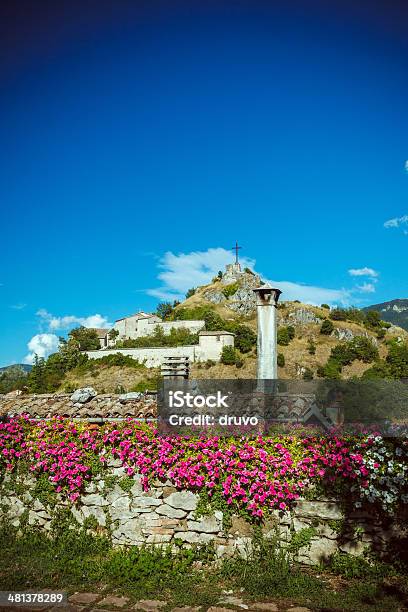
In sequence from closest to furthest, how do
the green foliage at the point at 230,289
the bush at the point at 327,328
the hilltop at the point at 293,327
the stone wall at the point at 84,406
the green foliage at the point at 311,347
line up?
the stone wall at the point at 84,406 → the hilltop at the point at 293,327 → the green foliage at the point at 311,347 → the bush at the point at 327,328 → the green foliage at the point at 230,289

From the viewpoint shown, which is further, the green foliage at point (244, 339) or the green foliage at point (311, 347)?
the green foliage at point (311, 347)

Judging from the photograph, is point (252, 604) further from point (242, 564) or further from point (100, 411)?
point (100, 411)

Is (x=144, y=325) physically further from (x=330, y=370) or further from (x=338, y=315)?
(x=338, y=315)

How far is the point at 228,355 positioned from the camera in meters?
60.5

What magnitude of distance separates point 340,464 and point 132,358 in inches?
2331

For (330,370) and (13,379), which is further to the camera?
(13,379)

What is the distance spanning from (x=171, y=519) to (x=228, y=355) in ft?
180

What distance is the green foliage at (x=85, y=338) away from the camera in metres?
70.2

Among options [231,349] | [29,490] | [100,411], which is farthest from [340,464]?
[231,349]

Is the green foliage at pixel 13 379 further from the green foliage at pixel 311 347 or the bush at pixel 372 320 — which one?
the bush at pixel 372 320

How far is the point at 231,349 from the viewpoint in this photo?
6159 centimetres

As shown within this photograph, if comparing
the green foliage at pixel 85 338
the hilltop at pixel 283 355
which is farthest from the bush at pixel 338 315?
the green foliage at pixel 85 338

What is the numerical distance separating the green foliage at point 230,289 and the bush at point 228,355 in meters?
25.9

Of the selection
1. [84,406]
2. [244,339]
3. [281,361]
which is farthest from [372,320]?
[84,406]
